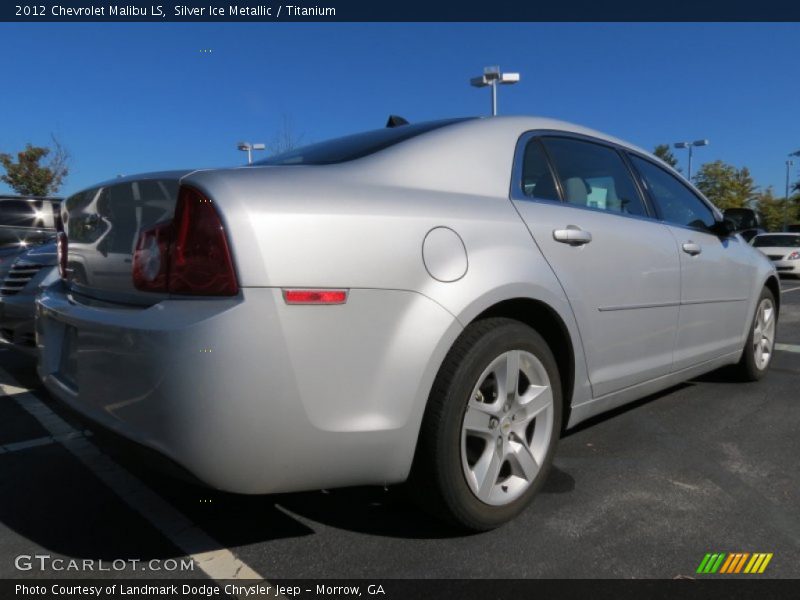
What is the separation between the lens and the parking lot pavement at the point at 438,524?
2.15 metres

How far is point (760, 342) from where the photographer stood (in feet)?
14.8

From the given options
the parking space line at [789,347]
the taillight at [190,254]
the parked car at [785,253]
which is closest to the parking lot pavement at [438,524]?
the taillight at [190,254]

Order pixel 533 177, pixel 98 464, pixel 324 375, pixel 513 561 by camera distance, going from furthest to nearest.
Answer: pixel 98 464, pixel 533 177, pixel 513 561, pixel 324 375

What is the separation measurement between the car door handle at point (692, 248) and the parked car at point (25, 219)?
713 cm

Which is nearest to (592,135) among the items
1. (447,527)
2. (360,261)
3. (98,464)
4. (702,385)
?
(360,261)

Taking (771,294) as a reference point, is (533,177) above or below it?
above

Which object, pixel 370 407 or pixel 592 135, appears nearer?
pixel 370 407

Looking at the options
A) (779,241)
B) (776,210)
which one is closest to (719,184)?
(776,210)

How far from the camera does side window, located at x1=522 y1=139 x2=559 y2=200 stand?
8.65 feet

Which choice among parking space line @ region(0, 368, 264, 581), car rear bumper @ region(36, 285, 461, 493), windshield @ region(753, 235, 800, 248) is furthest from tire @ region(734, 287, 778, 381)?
windshield @ region(753, 235, 800, 248)

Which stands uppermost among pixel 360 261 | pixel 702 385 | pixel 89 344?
pixel 360 261

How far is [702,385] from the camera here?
14.8ft
